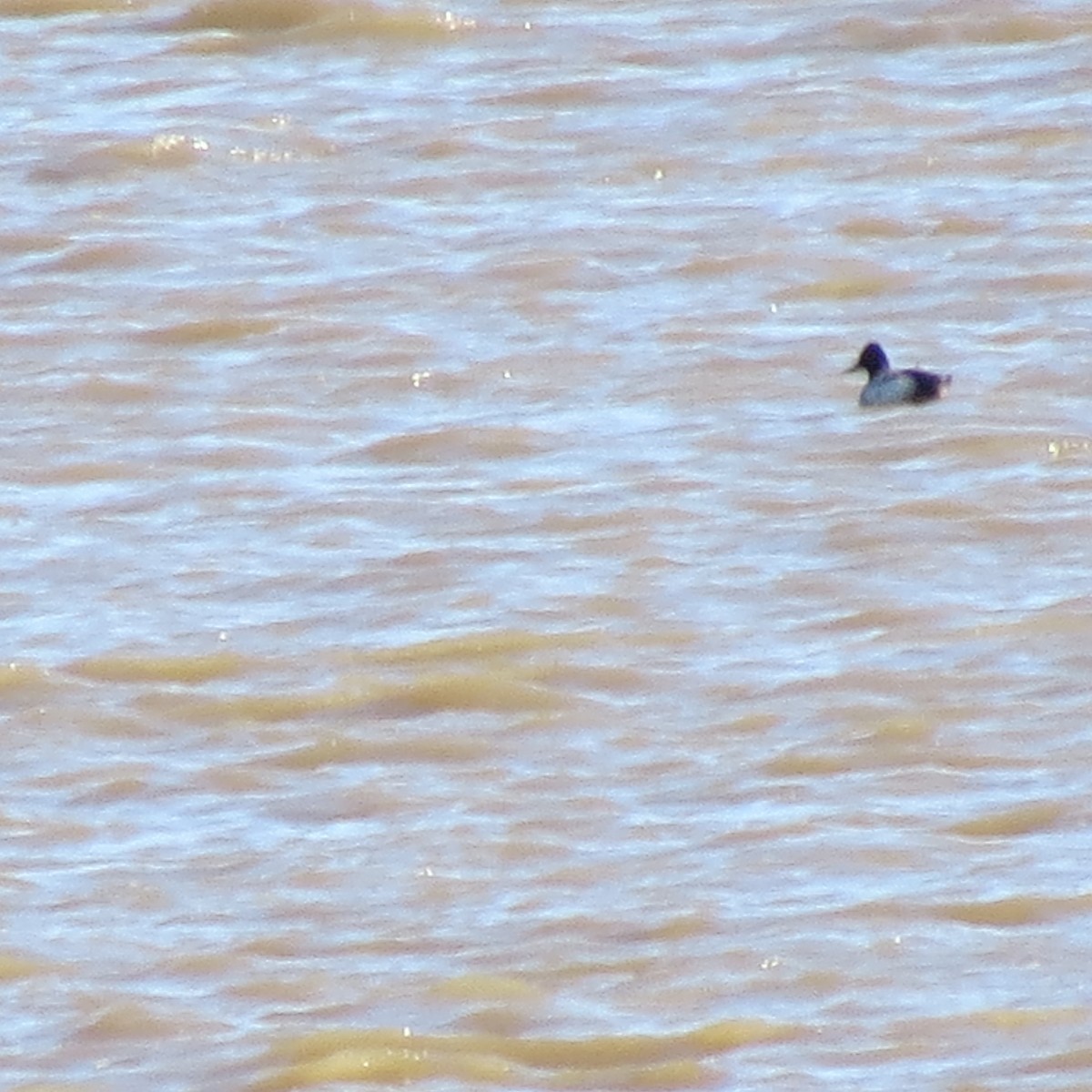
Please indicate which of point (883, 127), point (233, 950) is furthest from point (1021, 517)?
point (883, 127)

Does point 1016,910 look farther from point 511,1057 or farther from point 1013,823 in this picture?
point 511,1057

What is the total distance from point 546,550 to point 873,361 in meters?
1.00

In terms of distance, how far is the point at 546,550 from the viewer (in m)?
6.98

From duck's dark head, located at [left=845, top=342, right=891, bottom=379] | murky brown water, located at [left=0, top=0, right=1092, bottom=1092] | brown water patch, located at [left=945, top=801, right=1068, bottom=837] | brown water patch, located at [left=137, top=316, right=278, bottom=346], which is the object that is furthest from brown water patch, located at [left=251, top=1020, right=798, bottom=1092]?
brown water patch, located at [left=137, top=316, right=278, bottom=346]

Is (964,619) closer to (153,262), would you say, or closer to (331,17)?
(153,262)

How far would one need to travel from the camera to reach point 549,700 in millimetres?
6219

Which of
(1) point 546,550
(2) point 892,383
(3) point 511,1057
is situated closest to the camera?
(3) point 511,1057

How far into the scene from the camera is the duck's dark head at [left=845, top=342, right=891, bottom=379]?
7.59 m

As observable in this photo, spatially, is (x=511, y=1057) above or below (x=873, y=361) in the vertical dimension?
below

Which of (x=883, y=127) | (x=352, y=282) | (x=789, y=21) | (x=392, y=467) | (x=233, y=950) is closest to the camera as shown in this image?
(x=233, y=950)

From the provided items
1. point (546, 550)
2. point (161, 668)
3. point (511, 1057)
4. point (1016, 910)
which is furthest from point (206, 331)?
point (511, 1057)

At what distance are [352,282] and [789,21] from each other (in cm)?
252

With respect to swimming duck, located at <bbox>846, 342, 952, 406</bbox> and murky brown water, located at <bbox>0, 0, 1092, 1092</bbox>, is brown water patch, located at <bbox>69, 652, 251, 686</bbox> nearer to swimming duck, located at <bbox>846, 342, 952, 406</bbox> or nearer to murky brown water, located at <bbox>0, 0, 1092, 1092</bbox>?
murky brown water, located at <bbox>0, 0, 1092, 1092</bbox>

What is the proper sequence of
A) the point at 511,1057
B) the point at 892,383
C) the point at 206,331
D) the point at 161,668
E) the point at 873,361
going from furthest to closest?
the point at 206,331, the point at 873,361, the point at 892,383, the point at 161,668, the point at 511,1057
